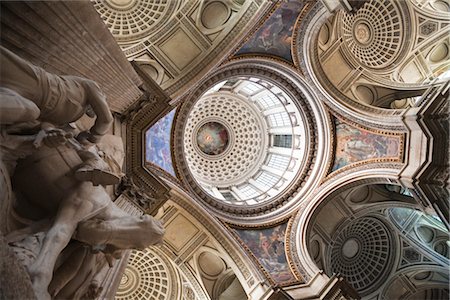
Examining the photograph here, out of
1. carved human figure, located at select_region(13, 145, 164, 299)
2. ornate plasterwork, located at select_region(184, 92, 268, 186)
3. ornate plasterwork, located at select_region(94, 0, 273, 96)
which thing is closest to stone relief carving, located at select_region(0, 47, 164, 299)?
carved human figure, located at select_region(13, 145, 164, 299)

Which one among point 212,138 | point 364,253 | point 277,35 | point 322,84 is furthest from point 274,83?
point 364,253

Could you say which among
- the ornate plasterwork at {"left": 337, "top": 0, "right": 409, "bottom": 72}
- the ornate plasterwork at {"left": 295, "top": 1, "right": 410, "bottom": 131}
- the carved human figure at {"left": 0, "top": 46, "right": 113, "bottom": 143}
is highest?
the ornate plasterwork at {"left": 337, "top": 0, "right": 409, "bottom": 72}

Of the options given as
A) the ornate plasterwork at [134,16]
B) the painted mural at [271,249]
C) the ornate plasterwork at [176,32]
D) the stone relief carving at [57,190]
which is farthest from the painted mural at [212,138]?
the stone relief carving at [57,190]

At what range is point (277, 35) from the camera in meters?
11.8

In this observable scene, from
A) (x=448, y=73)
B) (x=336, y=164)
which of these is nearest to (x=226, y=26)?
(x=336, y=164)

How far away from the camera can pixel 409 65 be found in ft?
48.8

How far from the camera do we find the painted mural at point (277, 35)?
11.2 meters

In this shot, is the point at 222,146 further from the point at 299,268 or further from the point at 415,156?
the point at 415,156

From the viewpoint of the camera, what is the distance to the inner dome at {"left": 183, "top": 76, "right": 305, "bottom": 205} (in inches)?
600

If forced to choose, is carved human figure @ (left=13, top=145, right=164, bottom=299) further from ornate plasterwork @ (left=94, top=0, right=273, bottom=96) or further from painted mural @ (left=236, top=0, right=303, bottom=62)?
painted mural @ (left=236, top=0, right=303, bottom=62)

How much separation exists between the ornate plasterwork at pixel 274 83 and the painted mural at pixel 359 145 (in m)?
0.89

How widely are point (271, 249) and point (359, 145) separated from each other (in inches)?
168

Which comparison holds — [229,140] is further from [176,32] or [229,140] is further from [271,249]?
[176,32]

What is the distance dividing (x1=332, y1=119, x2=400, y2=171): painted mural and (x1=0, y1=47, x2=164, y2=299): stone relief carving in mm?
9224
